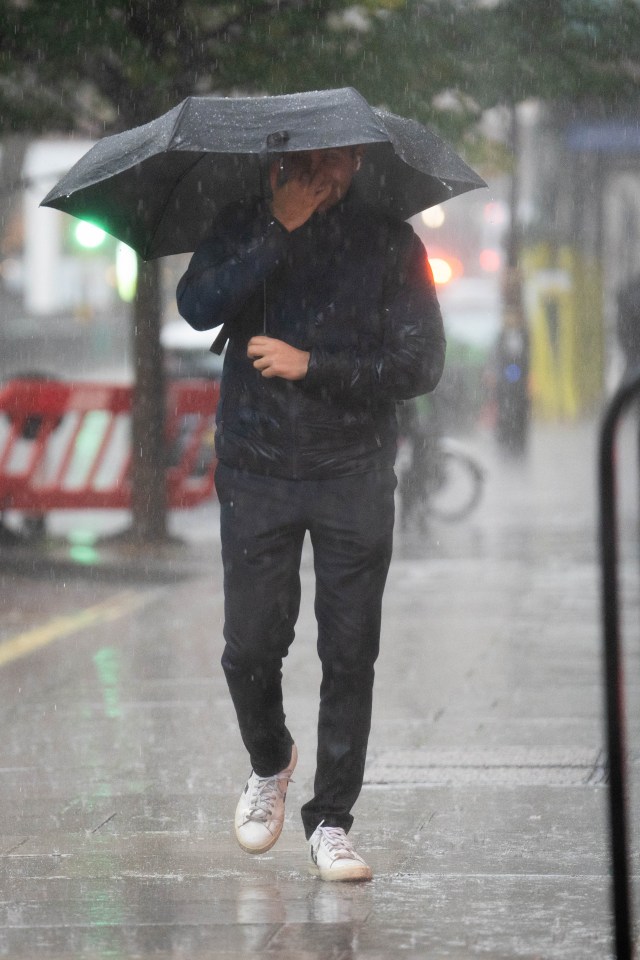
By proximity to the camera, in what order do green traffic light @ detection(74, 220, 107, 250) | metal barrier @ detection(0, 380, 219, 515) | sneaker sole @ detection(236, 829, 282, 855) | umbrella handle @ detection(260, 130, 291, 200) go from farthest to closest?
green traffic light @ detection(74, 220, 107, 250) < metal barrier @ detection(0, 380, 219, 515) < sneaker sole @ detection(236, 829, 282, 855) < umbrella handle @ detection(260, 130, 291, 200)

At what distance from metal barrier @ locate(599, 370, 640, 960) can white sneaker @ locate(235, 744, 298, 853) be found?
5.18 feet

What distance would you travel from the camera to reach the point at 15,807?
5.63m

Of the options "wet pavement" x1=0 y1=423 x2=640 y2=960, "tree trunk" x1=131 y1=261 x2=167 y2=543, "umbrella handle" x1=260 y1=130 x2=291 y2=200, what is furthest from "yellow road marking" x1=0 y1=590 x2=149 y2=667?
"umbrella handle" x1=260 y1=130 x2=291 y2=200

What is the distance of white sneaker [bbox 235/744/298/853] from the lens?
4.89 meters

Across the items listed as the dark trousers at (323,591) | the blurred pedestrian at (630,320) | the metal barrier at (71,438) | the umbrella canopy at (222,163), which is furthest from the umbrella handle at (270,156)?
the blurred pedestrian at (630,320)

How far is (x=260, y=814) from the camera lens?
491cm

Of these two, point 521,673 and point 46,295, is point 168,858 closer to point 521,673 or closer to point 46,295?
point 521,673

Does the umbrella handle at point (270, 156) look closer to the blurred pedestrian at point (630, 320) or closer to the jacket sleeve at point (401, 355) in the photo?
the jacket sleeve at point (401, 355)

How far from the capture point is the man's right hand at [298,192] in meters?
4.71

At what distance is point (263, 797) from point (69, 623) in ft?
16.0

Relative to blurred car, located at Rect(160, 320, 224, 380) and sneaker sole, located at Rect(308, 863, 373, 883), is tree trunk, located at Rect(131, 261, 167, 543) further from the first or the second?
sneaker sole, located at Rect(308, 863, 373, 883)

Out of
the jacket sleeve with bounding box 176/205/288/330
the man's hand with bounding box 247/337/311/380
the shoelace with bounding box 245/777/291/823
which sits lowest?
the shoelace with bounding box 245/777/291/823

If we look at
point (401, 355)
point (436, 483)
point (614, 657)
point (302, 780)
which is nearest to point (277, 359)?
point (401, 355)

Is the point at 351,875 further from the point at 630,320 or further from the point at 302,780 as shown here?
the point at 630,320
